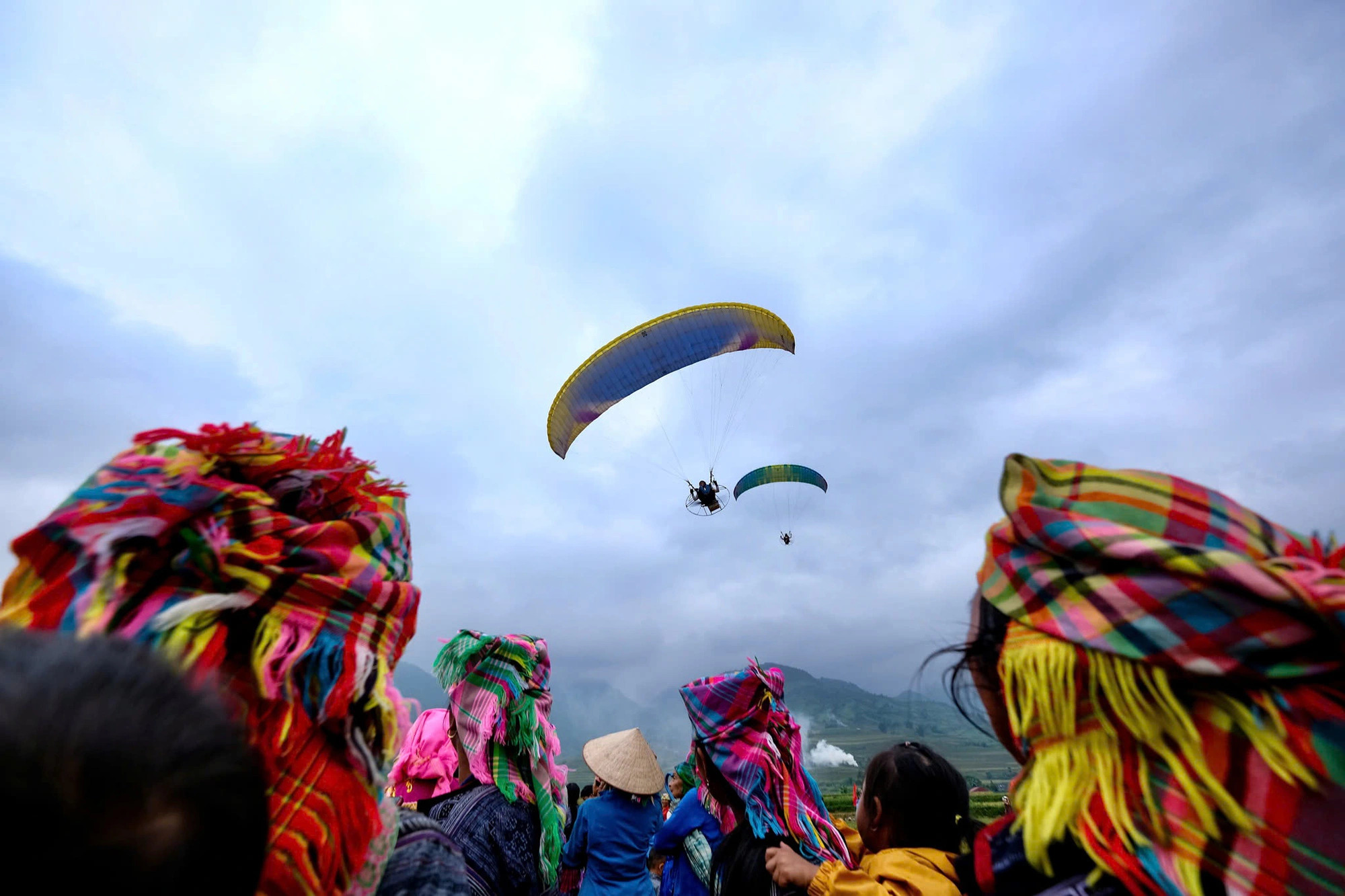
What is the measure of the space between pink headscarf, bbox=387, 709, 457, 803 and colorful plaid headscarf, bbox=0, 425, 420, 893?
11.2 feet

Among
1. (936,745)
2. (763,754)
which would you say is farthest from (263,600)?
(936,745)

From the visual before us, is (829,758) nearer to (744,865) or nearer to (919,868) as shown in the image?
(744,865)

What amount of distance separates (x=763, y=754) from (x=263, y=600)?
2.80 meters

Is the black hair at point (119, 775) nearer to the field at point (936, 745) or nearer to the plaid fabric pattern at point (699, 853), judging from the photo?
the plaid fabric pattern at point (699, 853)

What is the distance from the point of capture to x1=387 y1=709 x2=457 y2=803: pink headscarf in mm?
4316

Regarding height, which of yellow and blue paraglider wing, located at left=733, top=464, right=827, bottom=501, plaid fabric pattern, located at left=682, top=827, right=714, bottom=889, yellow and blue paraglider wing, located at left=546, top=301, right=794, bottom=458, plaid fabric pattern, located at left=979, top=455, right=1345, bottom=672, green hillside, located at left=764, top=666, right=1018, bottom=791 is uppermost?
green hillside, located at left=764, top=666, right=1018, bottom=791

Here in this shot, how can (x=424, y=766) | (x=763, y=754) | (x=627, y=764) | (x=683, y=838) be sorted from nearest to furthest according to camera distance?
(x=763, y=754) → (x=683, y=838) → (x=424, y=766) → (x=627, y=764)

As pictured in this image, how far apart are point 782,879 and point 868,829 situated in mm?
421

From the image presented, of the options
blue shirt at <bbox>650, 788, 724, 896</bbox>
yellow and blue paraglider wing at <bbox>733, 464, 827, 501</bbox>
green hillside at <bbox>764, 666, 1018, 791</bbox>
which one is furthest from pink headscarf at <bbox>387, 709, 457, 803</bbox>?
green hillside at <bbox>764, 666, 1018, 791</bbox>

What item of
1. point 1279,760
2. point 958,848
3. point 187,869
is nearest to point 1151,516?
point 1279,760

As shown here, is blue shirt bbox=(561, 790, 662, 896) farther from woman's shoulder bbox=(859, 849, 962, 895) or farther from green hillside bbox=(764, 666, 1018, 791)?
green hillside bbox=(764, 666, 1018, 791)

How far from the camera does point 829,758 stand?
8119cm

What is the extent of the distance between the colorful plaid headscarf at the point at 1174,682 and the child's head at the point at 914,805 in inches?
55.6

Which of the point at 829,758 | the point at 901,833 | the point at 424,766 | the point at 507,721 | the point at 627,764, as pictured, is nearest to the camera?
the point at 901,833
